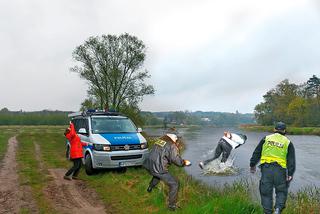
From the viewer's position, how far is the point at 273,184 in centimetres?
652

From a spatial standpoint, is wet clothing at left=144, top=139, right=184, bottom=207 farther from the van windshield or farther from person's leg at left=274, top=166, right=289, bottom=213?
the van windshield

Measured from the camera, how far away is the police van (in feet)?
35.6

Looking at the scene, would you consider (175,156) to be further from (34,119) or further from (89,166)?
(34,119)

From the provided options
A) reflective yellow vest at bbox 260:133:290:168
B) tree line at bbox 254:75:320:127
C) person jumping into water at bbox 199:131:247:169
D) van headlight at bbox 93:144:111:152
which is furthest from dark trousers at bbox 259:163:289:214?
tree line at bbox 254:75:320:127

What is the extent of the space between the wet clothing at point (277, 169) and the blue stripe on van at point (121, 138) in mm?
5605

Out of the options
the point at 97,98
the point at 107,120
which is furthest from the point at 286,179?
the point at 97,98

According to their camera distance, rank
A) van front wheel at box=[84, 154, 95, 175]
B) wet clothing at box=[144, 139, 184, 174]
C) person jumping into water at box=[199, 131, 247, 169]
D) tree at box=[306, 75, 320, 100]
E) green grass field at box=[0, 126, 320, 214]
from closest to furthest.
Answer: green grass field at box=[0, 126, 320, 214] < wet clothing at box=[144, 139, 184, 174] < van front wheel at box=[84, 154, 95, 175] < person jumping into water at box=[199, 131, 247, 169] < tree at box=[306, 75, 320, 100]

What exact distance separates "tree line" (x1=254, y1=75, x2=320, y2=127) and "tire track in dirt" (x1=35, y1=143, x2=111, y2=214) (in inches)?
2907

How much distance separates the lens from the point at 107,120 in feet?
41.2

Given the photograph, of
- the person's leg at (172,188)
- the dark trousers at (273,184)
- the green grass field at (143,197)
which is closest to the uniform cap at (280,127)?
the dark trousers at (273,184)

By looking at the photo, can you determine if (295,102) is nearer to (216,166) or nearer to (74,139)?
(216,166)

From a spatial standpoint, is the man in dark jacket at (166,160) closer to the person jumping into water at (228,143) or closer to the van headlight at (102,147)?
the van headlight at (102,147)

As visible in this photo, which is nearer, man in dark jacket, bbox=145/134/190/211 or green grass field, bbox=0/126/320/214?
green grass field, bbox=0/126/320/214

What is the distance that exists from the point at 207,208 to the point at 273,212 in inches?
58.6
